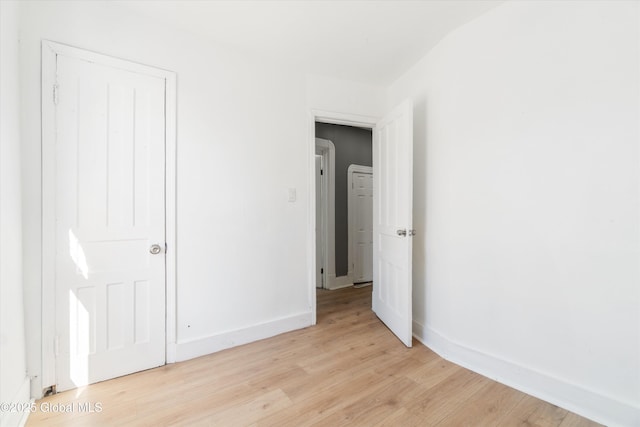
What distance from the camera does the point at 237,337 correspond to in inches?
89.5

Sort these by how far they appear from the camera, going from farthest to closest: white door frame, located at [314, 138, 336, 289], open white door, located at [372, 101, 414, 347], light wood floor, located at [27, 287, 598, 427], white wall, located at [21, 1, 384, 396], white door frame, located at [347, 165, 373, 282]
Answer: white door frame, located at [347, 165, 373, 282]
white door frame, located at [314, 138, 336, 289]
open white door, located at [372, 101, 414, 347]
white wall, located at [21, 1, 384, 396]
light wood floor, located at [27, 287, 598, 427]

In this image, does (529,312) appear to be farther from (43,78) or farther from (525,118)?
(43,78)

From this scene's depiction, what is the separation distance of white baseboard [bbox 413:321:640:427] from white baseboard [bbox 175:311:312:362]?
1.23 metres

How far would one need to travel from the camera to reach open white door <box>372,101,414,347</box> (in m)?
2.25

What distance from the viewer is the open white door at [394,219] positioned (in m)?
2.25

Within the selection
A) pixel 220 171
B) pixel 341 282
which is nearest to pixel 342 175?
pixel 341 282

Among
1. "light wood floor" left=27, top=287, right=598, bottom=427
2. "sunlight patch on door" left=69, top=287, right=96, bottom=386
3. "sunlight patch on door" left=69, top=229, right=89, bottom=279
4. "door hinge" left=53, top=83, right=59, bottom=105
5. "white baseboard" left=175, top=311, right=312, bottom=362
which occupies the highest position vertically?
"door hinge" left=53, top=83, right=59, bottom=105

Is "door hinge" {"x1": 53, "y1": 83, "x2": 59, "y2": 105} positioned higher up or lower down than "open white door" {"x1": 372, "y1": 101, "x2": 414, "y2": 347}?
higher up

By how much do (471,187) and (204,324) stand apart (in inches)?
90.4

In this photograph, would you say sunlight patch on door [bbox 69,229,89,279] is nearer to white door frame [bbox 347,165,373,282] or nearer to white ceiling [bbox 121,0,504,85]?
white ceiling [bbox 121,0,504,85]

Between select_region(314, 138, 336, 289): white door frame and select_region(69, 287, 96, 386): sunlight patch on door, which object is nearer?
select_region(69, 287, 96, 386): sunlight patch on door

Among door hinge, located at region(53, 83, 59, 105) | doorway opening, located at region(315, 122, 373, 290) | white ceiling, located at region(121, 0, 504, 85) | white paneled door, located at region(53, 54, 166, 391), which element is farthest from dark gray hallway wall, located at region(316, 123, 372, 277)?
door hinge, located at region(53, 83, 59, 105)

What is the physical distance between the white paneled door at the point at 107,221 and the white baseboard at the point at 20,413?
14 cm

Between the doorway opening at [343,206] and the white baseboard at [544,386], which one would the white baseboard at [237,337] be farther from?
the doorway opening at [343,206]
